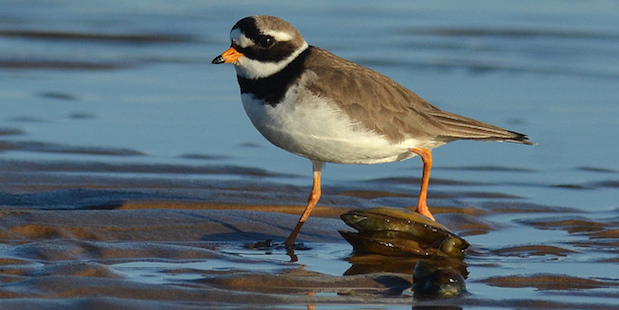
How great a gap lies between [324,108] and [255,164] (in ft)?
8.62

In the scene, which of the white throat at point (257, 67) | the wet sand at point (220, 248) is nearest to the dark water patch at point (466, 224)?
the wet sand at point (220, 248)

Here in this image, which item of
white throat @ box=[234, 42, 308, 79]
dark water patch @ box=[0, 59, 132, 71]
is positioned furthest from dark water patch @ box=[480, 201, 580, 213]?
dark water patch @ box=[0, 59, 132, 71]

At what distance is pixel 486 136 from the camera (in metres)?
7.17

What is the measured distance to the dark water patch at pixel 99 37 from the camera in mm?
15266

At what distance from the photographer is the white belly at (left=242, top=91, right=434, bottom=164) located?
6.57 metres

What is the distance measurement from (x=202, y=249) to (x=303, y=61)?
1.39m

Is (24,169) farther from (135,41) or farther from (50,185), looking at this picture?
(135,41)

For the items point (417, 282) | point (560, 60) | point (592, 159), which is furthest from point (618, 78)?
point (417, 282)

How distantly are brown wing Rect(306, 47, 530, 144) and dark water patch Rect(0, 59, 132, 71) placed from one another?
22.6ft

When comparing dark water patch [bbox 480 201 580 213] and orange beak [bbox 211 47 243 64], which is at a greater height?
orange beak [bbox 211 47 243 64]

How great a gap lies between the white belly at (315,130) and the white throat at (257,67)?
0.48 ft

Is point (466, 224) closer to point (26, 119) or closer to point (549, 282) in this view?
point (549, 282)

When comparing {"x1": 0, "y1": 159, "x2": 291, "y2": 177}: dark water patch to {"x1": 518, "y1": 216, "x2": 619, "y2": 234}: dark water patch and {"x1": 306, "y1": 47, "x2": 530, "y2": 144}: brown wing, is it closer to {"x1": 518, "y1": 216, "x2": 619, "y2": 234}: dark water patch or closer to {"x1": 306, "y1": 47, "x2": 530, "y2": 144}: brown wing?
{"x1": 306, "y1": 47, "x2": 530, "y2": 144}: brown wing

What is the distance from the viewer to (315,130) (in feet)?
21.7
